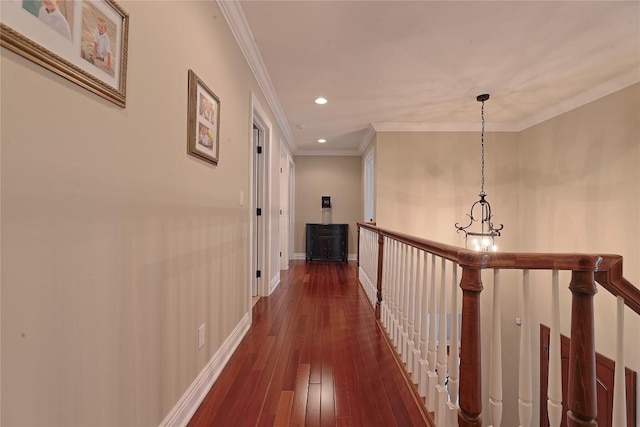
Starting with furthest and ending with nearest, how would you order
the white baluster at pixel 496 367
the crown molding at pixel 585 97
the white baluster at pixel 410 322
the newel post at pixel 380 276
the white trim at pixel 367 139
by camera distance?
the white trim at pixel 367 139 < the crown molding at pixel 585 97 < the newel post at pixel 380 276 < the white baluster at pixel 410 322 < the white baluster at pixel 496 367

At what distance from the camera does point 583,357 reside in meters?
0.94

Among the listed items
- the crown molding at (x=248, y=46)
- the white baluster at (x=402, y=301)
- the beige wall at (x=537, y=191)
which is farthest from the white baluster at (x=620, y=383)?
the crown molding at (x=248, y=46)

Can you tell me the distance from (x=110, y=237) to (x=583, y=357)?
63.7 inches

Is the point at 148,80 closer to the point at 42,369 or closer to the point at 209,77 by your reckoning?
the point at 209,77

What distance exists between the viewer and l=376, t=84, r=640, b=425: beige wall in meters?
2.98

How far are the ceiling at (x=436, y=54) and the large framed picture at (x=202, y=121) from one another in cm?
75

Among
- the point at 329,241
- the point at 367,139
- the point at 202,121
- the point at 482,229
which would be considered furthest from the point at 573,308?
the point at 329,241

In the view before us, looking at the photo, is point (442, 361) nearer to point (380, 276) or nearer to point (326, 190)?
point (380, 276)

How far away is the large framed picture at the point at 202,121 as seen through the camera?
4.76 feet

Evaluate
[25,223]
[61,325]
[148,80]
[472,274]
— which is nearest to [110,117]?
[148,80]

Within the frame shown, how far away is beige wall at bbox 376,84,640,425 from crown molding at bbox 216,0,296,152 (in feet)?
6.70

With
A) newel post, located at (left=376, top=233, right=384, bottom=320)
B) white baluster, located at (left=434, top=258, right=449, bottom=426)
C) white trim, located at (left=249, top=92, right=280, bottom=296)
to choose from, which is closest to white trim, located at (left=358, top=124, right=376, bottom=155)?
white trim, located at (left=249, top=92, right=280, bottom=296)

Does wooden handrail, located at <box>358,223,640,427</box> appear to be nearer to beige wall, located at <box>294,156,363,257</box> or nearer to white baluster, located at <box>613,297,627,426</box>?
Result: white baluster, located at <box>613,297,627,426</box>

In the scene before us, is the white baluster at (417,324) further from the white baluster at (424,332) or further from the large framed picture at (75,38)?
the large framed picture at (75,38)
